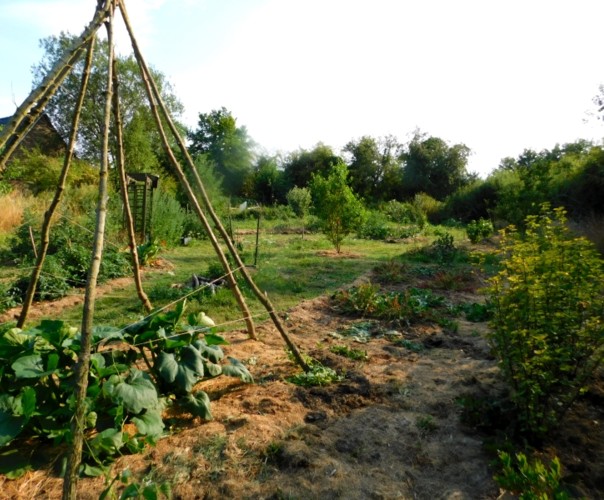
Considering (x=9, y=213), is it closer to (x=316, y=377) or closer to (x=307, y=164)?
(x=316, y=377)

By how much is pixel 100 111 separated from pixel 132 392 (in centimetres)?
2236

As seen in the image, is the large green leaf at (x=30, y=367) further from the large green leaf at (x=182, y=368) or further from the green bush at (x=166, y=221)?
the green bush at (x=166, y=221)

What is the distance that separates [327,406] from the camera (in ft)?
10.5

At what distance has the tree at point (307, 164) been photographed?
31.3 meters

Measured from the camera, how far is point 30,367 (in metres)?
2.27

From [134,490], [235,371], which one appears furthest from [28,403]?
[235,371]

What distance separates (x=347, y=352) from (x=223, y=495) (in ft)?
7.27

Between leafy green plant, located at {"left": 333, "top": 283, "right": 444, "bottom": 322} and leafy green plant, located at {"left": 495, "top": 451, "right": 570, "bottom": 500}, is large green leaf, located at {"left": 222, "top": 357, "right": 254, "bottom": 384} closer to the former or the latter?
leafy green plant, located at {"left": 495, "top": 451, "right": 570, "bottom": 500}

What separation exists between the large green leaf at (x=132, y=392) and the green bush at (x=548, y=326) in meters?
2.09

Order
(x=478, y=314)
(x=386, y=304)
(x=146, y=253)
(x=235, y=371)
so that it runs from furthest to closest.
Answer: (x=146, y=253)
(x=386, y=304)
(x=478, y=314)
(x=235, y=371)

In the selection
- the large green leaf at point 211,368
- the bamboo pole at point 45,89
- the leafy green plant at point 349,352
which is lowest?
the leafy green plant at point 349,352

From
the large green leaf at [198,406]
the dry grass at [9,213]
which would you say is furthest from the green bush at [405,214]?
the large green leaf at [198,406]

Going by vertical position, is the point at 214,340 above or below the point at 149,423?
above

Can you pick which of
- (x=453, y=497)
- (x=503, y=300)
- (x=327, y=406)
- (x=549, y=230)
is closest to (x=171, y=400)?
(x=327, y=406)
